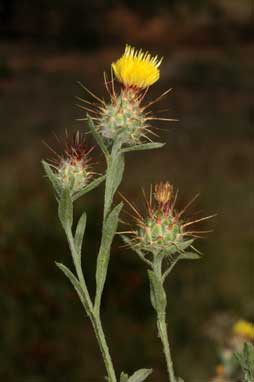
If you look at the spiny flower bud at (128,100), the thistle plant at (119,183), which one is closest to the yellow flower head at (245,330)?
the thistle plant at (119,183)

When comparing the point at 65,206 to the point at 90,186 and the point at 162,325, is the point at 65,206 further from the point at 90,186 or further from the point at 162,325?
the point at 162,325

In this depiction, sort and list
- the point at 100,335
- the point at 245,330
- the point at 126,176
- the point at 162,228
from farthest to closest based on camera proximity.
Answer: the point at 126,176 < the point at 245,330 < the point at 162,228 < the point at 100,335

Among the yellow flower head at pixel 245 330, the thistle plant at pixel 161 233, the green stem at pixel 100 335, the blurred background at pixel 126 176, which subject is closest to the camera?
the green stem at pixel 100 335

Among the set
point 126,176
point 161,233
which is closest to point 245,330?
point 161,233

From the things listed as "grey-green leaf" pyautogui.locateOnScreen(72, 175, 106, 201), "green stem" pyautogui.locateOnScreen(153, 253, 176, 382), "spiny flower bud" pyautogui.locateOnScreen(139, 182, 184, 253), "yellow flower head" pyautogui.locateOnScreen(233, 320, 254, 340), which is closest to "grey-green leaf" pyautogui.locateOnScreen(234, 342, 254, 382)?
"green stem" pyautogui.locateOnScreen(153, 253, 176, 382)

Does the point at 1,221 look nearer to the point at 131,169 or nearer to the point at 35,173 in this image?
the point at 35,173

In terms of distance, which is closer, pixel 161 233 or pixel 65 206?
pixel 65 206

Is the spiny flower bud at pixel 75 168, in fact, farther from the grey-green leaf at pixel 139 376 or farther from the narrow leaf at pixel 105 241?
the grey-green leaf at pixel 139 376
